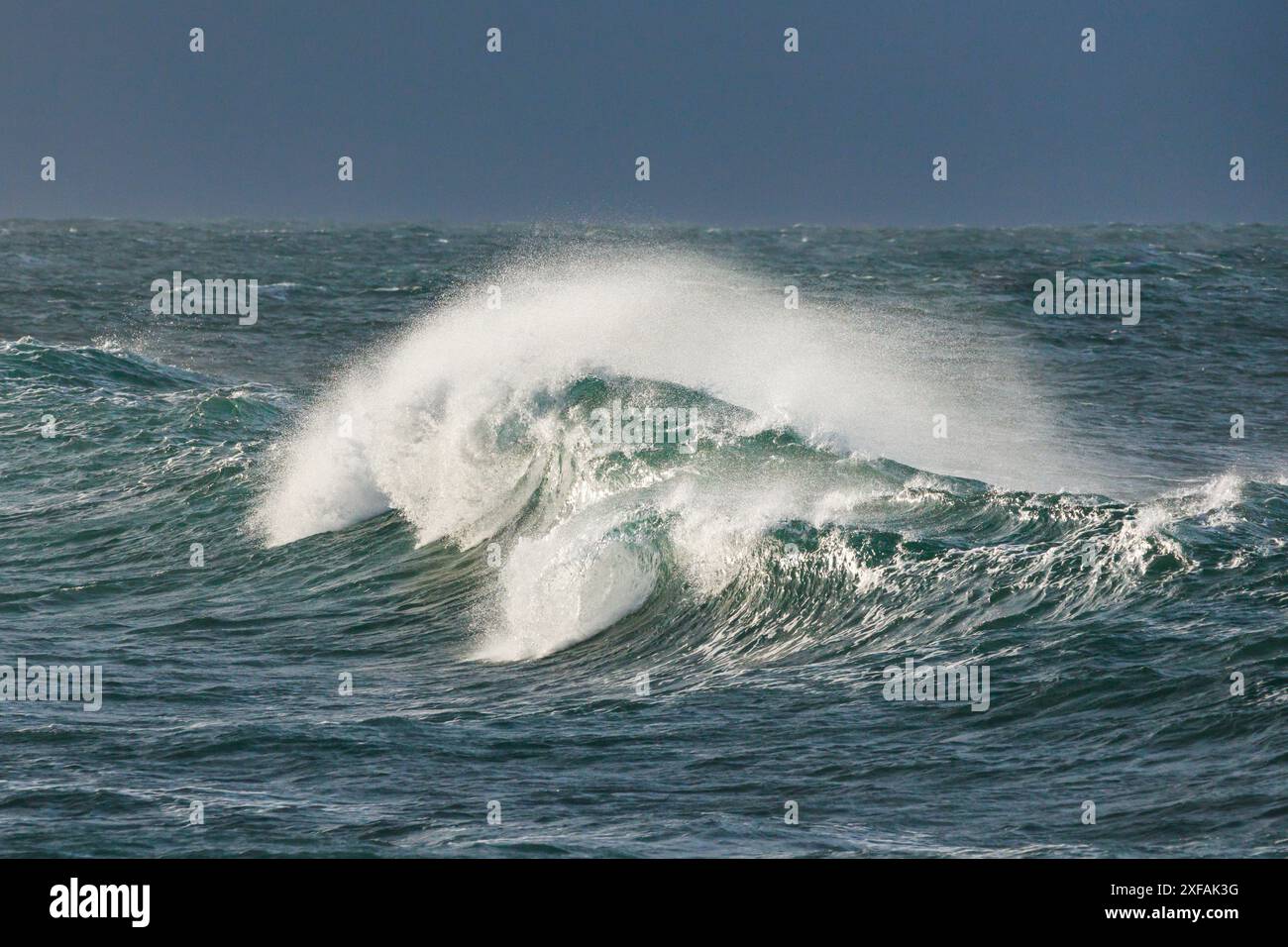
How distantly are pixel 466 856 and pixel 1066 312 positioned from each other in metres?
37.2

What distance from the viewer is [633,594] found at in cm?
1616

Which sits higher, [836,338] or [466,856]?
[836,338]

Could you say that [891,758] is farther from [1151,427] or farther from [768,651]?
[1151,427]

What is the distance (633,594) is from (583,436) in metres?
4.20

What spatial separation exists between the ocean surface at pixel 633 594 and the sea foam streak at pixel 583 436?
7 centimetres

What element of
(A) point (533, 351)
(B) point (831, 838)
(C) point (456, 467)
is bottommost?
(B) point (831, 838)

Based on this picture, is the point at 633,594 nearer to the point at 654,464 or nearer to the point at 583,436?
the point at 654,464

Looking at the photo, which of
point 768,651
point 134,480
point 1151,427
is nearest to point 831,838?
point 768,651

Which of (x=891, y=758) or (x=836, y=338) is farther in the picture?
(x=836, y=338)

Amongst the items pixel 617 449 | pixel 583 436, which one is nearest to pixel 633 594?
pixel 617 449

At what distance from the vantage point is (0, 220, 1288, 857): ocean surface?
10.6 m

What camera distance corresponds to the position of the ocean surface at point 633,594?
10562 mm

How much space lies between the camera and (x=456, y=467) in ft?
69.0

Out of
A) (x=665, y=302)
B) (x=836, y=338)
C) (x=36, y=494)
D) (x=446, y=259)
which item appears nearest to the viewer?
(x=36, y=494)
